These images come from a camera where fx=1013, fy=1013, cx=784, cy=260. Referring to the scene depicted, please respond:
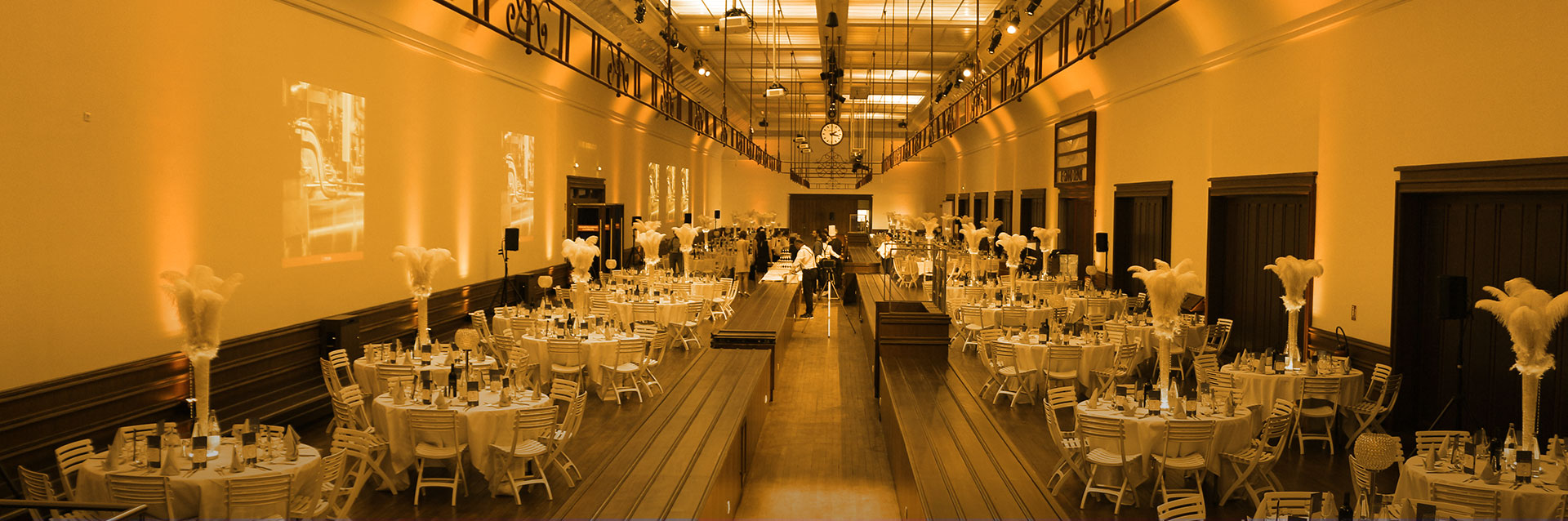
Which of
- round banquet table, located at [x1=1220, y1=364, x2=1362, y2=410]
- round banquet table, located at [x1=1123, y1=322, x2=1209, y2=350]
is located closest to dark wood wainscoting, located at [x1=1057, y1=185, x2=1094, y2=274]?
round banquet table, located at [x1=1123, y1=322, x2=1209, y2=350]

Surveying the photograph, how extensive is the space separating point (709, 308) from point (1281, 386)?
1012cm

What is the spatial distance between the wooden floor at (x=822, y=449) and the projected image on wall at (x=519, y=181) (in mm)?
4900

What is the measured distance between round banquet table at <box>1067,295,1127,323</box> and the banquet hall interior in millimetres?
62

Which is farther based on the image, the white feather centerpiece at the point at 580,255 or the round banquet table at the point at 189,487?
Result: the white feather centerpiece at the point at 580,255

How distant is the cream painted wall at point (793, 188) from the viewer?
44.8m

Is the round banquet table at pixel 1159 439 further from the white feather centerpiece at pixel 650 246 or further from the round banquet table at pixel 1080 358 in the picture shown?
the white feather centerpiece at pixel 650 246

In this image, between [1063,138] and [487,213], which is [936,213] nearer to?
[1063,138]

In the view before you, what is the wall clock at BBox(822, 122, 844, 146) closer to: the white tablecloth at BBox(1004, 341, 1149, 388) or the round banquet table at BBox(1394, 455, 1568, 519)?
the white tablecloth at BBox(1004, 341, 1149, 388)

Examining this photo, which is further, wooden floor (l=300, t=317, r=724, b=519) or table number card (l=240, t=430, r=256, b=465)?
wooden floor (l=300, t=317, r=724, b=519)

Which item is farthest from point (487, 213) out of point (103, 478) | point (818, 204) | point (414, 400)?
point (818, 204)

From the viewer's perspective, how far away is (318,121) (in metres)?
10.1

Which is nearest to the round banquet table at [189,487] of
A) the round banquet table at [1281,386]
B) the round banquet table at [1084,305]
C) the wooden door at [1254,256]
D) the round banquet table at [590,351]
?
the round banquet table at [590,351]

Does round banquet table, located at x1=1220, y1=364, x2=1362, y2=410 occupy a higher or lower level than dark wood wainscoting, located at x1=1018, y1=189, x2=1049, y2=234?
lower

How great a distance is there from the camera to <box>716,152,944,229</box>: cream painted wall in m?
44.8
